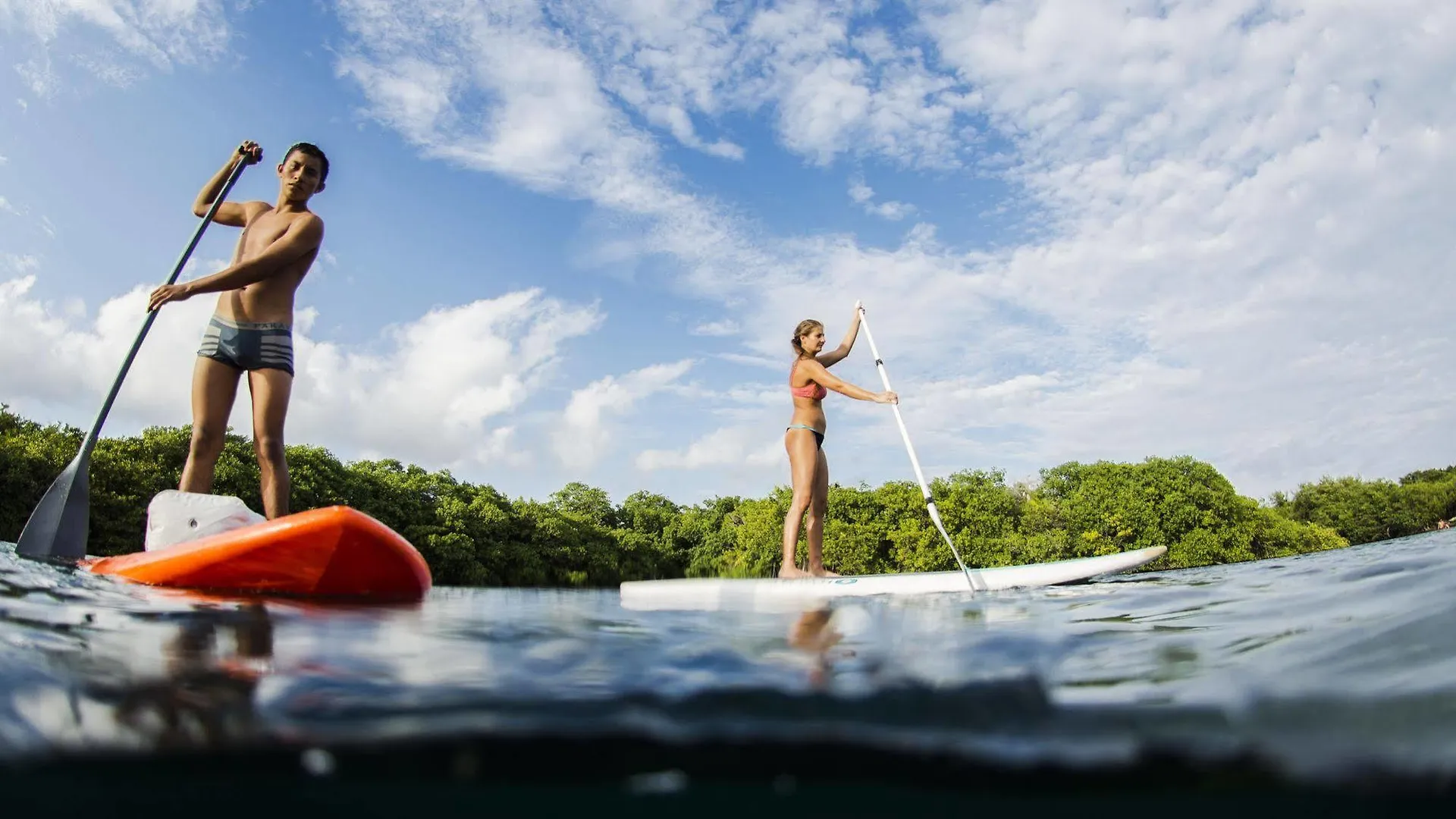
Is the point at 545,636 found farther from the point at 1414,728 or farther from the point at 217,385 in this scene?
the point at 217,385

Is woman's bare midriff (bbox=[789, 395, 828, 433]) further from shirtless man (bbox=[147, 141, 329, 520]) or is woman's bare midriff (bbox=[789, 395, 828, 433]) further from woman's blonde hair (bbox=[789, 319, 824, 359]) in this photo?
shirtless man (bbox=[147, 141, 329, 520])

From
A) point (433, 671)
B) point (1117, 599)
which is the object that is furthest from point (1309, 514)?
point (433, 671)

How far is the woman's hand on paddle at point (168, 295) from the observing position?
4395 mm

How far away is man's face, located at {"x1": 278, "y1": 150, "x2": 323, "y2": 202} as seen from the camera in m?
4.79

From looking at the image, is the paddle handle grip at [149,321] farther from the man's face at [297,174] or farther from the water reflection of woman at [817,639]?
the water reflection of woman at [817,639]

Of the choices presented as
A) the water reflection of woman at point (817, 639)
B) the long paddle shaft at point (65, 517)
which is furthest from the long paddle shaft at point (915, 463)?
the long paddle shaft at point (65, 517)

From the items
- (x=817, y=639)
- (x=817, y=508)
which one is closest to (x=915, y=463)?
(x=817, y=508)

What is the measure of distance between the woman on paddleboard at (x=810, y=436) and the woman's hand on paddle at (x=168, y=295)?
456cm

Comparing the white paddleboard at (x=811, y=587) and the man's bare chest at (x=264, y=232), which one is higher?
the man's bare chest at (x=264, y=232)

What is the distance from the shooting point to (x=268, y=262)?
4.35 meters

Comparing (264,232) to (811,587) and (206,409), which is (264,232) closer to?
(206,409)

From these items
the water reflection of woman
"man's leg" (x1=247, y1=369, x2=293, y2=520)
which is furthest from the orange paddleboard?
the water reflection of woman

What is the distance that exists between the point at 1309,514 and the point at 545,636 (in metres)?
81.1

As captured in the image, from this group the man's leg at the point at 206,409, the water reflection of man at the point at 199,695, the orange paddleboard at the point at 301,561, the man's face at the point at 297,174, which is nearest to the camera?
the water reflection of man at the point at 199,695
